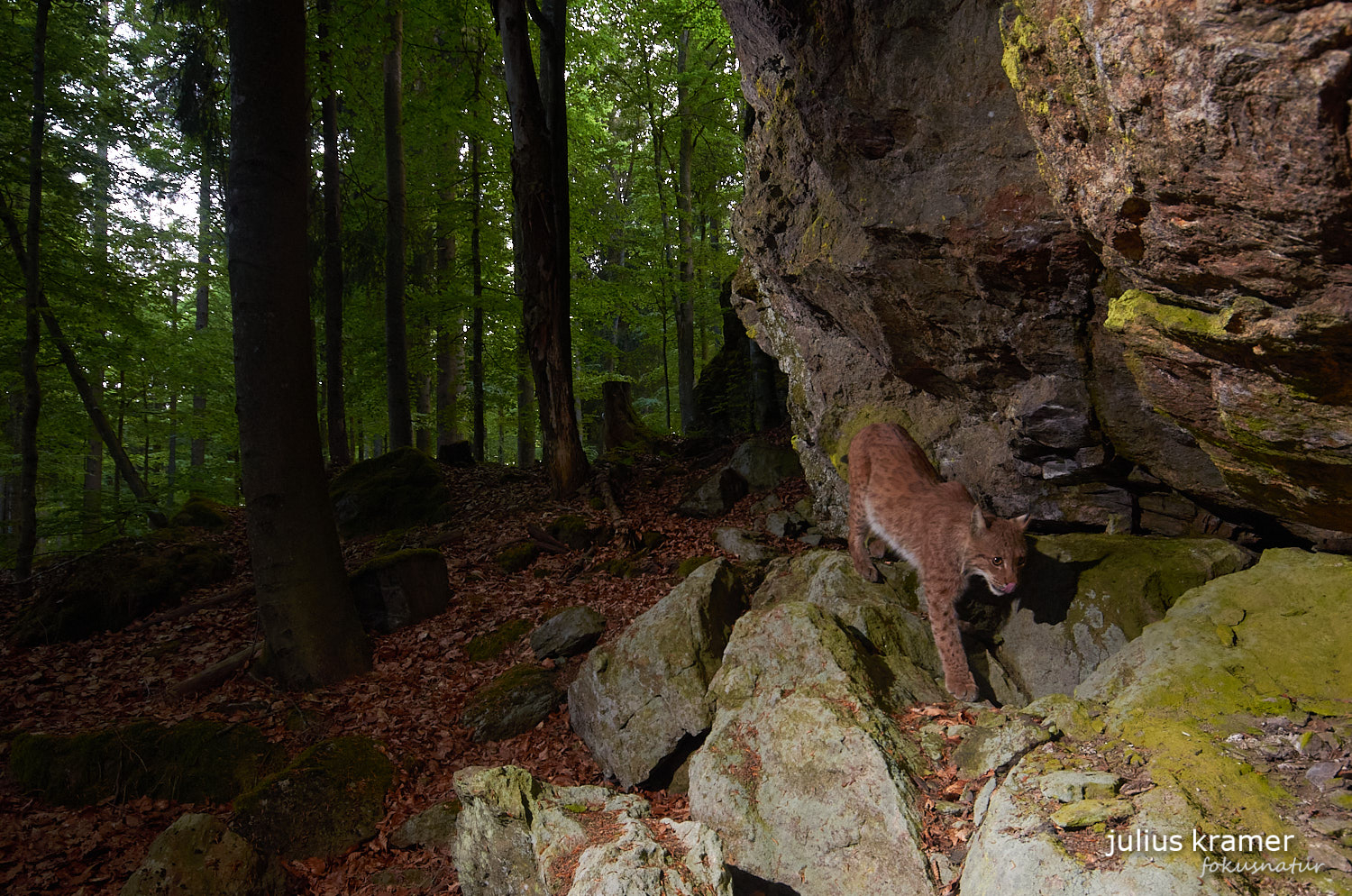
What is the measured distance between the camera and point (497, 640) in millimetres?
6875

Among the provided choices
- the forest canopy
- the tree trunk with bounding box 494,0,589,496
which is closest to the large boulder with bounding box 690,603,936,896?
the tree trunk with bounding box 494,0,589,496

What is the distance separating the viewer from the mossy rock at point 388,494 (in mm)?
10289

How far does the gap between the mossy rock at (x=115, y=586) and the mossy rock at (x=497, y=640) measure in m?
4.29

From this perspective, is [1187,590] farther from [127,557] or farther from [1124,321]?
[127,557]

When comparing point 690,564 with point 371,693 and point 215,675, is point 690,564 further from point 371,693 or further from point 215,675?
point 215,675

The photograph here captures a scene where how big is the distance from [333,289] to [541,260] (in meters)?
5.71

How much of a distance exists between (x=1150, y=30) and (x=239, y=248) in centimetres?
668

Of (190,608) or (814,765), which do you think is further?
(190,608)

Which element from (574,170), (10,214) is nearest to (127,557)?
(10,214)

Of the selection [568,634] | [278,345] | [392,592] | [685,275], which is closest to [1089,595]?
[568,634]

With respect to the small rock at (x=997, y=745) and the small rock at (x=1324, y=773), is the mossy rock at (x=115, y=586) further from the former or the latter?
the small rock at (x=1324, y=773)

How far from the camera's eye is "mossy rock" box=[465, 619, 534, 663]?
22.1 feet

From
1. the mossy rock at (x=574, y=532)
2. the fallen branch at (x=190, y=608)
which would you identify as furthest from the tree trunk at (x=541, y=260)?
the fallen branch at (x=190, y=608)

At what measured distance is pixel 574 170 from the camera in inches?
640
